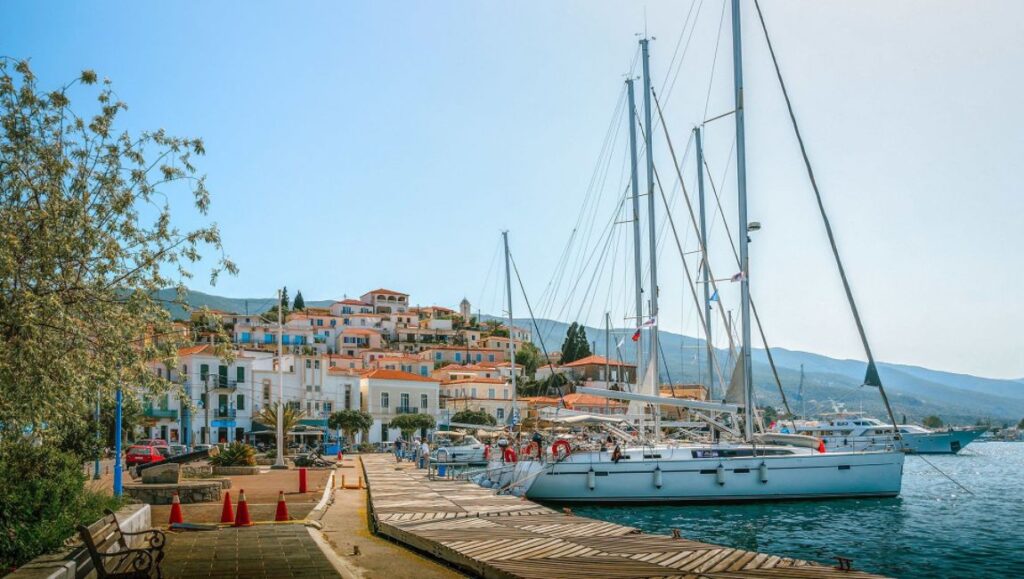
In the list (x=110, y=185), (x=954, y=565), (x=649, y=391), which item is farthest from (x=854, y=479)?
(x=110, y=185)

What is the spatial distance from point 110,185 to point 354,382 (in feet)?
259

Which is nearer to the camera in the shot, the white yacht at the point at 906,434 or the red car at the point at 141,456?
the red car at the point at 141,456

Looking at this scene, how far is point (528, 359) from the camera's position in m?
133

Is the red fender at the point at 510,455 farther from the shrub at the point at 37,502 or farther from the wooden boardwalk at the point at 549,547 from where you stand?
the shrub at the point at 37,502

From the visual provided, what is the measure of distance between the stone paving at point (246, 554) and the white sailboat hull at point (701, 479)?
1702 centimetres

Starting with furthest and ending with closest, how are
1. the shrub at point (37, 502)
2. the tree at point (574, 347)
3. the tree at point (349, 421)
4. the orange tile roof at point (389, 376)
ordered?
the tree at point (574, 347) < the orange tile roof at point (389, 376) < the tree at point (349, 421) < the shrub at point (37, 502)

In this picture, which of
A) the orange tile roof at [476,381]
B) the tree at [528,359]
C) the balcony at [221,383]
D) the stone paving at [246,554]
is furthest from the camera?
the tree at [528,359]

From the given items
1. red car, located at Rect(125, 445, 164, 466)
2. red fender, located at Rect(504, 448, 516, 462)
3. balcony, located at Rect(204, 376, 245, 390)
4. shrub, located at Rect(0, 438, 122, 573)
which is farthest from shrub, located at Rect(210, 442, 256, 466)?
balcony, located at Rect(204, 376, 245, 390)

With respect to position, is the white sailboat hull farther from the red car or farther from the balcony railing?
the balcony railing

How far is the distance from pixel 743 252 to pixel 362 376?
2566 inches

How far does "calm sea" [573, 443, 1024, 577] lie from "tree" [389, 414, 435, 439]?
50.7m

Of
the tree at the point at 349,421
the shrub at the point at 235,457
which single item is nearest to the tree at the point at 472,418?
the tree at the point at 349,421

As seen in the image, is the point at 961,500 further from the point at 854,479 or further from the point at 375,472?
the point at 375,472

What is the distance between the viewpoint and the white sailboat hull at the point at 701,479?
32.0 meters
